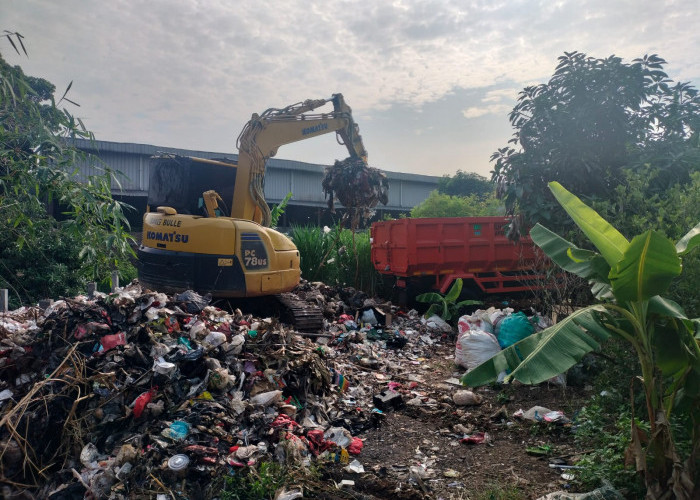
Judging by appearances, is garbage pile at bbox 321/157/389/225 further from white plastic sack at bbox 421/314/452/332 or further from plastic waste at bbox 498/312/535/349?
plastic waste at bbox 498/312/535/349

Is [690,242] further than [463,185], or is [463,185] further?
[463,185]

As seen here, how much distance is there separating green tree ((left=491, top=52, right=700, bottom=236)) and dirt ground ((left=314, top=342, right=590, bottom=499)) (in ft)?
7.68

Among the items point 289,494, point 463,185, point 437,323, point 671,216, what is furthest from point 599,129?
point 463,185

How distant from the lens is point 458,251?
9867 millimetres

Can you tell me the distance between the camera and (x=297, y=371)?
16.4 feet

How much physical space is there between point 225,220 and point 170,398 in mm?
3389

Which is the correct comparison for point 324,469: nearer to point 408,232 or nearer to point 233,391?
point 233,391

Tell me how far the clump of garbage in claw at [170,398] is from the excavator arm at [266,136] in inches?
101

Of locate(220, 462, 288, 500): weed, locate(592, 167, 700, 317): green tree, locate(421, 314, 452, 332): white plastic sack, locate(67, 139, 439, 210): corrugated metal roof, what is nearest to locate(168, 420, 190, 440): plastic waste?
locate(220, 462, 288, 500): weed

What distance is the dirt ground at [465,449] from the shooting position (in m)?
3.53

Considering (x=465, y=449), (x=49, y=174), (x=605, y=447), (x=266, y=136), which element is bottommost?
(x=465, y=449)

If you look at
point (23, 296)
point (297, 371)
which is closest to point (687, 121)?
point (297, 371)

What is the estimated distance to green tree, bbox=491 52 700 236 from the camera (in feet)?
19.7

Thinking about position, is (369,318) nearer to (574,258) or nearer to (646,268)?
(574,258)
